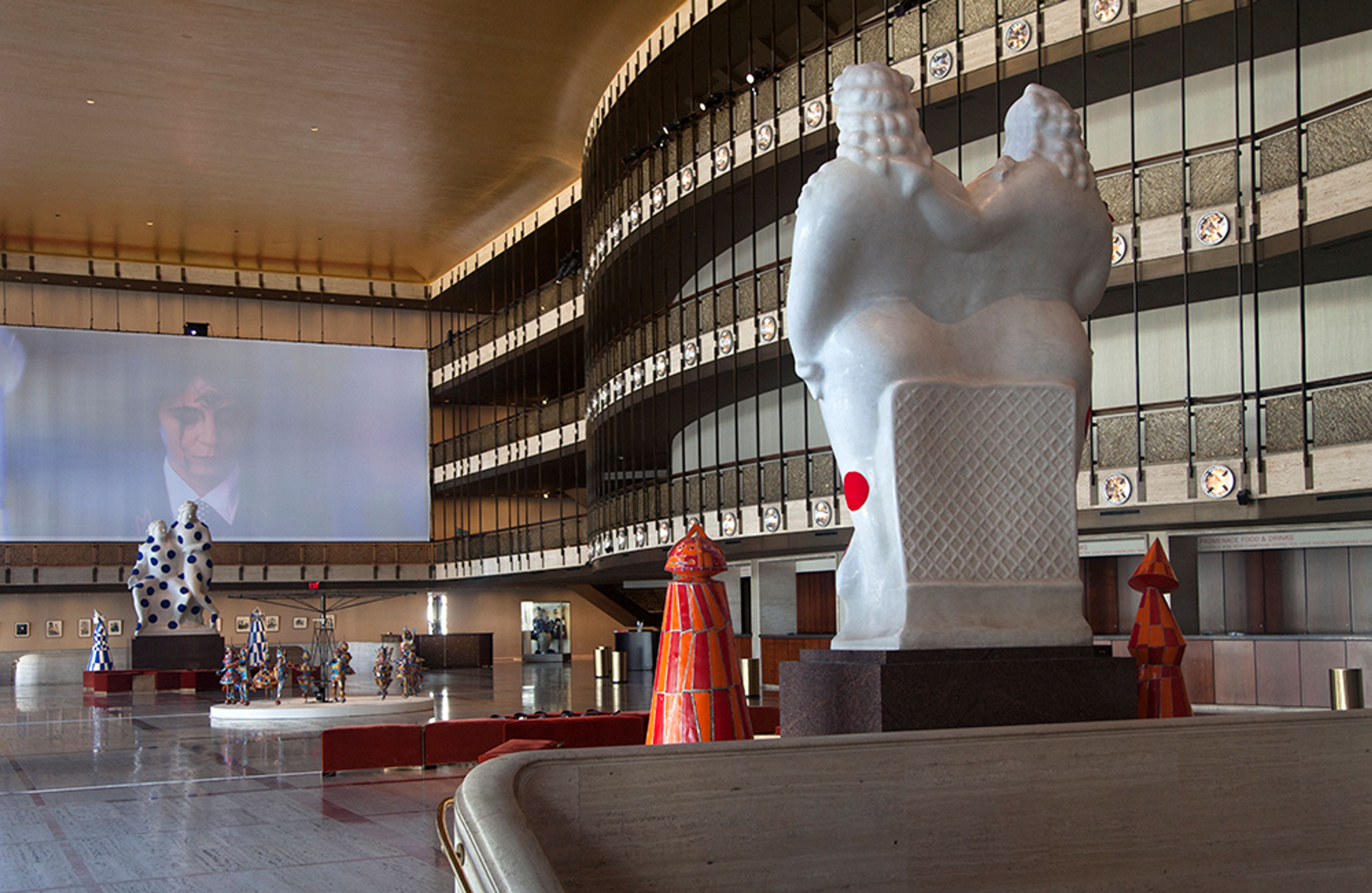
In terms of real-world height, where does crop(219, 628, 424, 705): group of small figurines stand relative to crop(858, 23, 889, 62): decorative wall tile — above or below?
below

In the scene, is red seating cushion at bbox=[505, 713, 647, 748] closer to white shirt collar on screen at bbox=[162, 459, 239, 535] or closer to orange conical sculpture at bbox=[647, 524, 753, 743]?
orange conical sculpture at bbox=[647, 524, 753, 743]

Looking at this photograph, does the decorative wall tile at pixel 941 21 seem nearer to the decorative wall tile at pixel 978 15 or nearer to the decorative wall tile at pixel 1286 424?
the decorative wall tile at pixel 978 15

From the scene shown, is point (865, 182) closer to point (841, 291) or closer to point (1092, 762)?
point (841, 291)

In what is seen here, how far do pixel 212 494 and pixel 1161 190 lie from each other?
34559 millimetres

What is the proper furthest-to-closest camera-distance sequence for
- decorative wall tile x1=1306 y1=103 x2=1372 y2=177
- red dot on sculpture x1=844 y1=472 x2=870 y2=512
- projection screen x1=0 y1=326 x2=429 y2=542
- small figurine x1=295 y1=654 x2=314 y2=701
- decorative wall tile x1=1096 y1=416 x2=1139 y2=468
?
projection screen x1=0 y1=326 x2=429 y2=542
small figurine x1=295 y1=654 x2=314 y2=701
decorative wall tile x1=1096 y1=416 x2=1139 y2=468
decorative wall tile x1=1306 y1=103 x2=1372 y2=177
red dot on sculpture x1=844 y1=472 x2=870 y2=512

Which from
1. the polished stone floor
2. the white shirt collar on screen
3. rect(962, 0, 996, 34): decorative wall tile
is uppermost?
rect(962, 0, 996, 34): decorative wall tile

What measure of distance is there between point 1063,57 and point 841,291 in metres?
13.5

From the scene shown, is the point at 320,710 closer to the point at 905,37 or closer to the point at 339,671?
the point at 339,671

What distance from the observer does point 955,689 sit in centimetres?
670

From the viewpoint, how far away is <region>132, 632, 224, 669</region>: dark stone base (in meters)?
32.8

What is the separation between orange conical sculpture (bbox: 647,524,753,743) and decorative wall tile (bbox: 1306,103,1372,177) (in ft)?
41.4

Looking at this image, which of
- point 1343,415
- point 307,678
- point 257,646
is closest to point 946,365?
point 1343,415

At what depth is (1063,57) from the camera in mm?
18906

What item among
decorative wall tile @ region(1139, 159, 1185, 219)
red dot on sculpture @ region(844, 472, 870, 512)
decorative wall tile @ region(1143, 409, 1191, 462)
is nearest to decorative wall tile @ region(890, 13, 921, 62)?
decorative wall tile @ region(1139, 159, 1185, 219)
